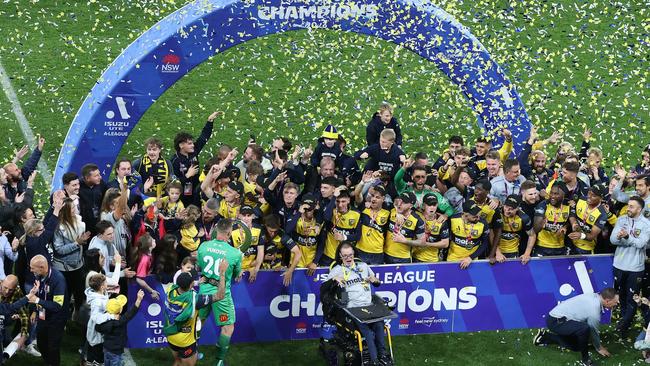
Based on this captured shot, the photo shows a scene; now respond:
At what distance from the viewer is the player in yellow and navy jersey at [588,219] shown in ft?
46.1

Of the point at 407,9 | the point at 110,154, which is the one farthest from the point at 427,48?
the point at 110,154

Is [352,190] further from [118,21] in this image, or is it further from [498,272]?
[118,21]

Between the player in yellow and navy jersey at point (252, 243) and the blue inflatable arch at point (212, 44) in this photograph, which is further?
the blue inflatable arch at point (212, 44)

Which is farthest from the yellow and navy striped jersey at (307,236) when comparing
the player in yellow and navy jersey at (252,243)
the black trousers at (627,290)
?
the black trousers at (627,290)

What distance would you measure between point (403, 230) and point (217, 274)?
2598mm

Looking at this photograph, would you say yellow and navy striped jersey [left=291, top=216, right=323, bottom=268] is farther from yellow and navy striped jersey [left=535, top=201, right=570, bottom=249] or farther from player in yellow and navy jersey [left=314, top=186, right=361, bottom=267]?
yellow and navy striped jersey [left=535, top=201, right=570, bottom=249]

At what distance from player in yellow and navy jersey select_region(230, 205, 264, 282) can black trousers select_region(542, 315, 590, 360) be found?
3.54 m

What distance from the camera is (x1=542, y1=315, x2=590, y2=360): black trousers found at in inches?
520

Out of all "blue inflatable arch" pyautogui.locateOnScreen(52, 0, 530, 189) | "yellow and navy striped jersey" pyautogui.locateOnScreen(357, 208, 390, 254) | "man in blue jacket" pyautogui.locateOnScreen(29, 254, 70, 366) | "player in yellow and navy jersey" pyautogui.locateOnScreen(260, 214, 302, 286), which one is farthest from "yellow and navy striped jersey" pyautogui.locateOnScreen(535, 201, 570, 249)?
"man in blue jacket" pyautogui.locateOnScreen(29, 254, 70, 366)

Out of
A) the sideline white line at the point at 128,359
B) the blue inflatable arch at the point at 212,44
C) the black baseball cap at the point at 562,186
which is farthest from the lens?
the blue inflatable arch at the point at 212,44

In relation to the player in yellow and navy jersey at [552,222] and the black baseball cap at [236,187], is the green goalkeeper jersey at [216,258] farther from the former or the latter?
the player in yellow and navy jersey at [552,222]

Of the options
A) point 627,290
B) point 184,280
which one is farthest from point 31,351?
point 627,290

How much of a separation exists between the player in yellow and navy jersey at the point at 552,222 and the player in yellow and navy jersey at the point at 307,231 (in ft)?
9.02

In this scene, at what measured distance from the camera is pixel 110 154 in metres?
15.5
